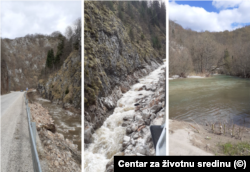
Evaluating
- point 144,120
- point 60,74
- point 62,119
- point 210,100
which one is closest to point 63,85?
point 60,74

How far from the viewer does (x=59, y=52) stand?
4730 mm

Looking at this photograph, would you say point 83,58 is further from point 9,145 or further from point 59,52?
point 59,52

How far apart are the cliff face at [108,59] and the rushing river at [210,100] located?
2.15 feet

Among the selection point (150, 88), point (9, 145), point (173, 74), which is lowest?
point (9, 145)

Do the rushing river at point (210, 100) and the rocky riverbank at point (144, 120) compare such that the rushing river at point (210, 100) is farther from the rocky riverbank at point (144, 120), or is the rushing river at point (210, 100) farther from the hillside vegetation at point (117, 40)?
the hillside vegetation at point (117, 40)

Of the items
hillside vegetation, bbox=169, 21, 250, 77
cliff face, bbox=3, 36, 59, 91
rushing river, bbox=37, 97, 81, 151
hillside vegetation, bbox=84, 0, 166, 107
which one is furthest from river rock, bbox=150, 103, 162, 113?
cliff face, bbox=3, 36, 59, 91

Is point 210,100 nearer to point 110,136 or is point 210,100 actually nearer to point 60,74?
point 110,136

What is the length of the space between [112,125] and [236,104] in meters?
2.22

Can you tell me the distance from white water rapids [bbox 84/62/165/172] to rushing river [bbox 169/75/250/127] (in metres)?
0.72

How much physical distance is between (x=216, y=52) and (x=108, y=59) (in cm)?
279

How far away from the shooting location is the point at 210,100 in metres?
2.58

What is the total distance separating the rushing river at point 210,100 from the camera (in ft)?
7.40

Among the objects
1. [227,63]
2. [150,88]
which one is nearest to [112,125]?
[150,88]

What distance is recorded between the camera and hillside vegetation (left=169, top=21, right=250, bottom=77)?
2756 millimetres
